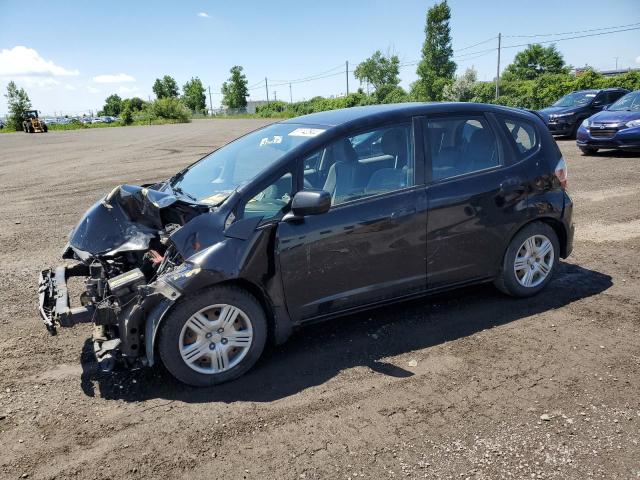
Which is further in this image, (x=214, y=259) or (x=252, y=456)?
(x=214, y=259)

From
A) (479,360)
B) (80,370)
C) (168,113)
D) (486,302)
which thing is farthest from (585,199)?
(168,113)

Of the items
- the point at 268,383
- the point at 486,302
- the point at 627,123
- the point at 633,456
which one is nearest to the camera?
the point at 633,456

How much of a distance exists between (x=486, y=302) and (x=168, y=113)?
279ft

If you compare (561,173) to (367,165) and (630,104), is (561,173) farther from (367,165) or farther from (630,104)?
(630,104)

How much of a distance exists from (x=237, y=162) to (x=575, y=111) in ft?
55.3

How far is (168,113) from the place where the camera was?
83062 millimetres

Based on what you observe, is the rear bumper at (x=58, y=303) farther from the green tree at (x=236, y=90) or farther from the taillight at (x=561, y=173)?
the green tree at (x=236, y=90)

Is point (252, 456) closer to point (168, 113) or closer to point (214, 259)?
point (214, 259)

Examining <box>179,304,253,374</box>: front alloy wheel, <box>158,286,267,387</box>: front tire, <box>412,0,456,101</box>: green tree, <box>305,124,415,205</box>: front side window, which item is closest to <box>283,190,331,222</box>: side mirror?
<box>305,124,415,205</box>: front side window

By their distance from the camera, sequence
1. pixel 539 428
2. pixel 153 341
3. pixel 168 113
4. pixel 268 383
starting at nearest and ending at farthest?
pixel 539 428 < pixel 153 341 < pixel 268 383 < pixel 168 113

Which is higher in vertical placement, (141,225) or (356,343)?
(141,225)

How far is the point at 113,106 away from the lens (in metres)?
134

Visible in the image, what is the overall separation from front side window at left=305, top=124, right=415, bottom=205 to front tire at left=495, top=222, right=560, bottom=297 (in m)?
1.26

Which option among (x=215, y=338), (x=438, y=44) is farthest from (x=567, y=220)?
(x=438, y=44)
